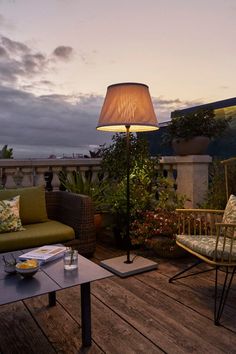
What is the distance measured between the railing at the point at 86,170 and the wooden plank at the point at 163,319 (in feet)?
4.85

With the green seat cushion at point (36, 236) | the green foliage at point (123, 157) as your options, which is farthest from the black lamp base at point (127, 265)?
the green foliage at point (123, 157)

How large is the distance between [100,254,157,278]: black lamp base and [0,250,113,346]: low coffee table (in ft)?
2.98

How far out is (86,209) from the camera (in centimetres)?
280

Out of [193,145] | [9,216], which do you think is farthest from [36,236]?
[193,145]

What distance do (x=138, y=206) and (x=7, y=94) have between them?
3093 mm

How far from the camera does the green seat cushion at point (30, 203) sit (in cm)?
286

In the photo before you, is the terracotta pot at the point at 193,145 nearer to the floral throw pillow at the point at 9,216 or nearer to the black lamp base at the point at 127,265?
the black lamp base at the point at 127,265

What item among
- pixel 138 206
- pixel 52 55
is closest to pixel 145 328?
pixel 138 206

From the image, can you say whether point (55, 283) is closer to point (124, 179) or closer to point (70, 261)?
point (70, 261)

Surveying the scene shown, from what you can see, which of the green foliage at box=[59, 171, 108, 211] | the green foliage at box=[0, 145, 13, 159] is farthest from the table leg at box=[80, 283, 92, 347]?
the green foliage at box=[0, 145, 13, 159]

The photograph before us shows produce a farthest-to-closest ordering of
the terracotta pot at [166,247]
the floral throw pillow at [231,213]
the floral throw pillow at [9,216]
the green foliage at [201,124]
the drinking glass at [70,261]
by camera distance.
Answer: the green foliage at [201,124] → the terracotta pot at [166,247] → the floral throw pillow at [9,216] → the floral throw pillow at [231,213] → the drinking glass at [70,261]

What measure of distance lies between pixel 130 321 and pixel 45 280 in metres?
0.65

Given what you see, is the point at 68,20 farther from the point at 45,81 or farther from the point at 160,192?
the point at 160,192

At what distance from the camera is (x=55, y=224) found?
2857 millimetres
